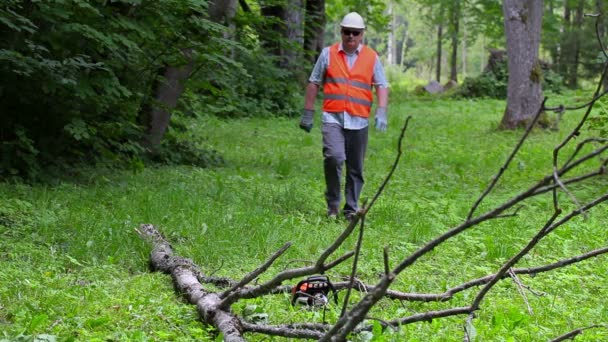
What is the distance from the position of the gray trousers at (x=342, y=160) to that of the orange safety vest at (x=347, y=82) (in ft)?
0.77

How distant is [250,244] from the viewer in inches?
256

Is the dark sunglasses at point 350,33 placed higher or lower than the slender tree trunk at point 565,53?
higher

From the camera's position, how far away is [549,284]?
18.2 ft

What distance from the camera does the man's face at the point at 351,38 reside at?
27.1 feet

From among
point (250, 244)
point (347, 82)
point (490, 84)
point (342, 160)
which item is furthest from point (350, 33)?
point (490, 84)

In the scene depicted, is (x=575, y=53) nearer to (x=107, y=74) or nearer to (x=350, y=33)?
(x=350, y=33)

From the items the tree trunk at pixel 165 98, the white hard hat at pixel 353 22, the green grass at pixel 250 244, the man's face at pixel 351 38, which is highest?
the white hard hat at pixel 353 22

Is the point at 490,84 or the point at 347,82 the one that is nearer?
the point at 347,82

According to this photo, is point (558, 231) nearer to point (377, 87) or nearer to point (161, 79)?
point (377, 87)

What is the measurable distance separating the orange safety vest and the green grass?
1.16 meters

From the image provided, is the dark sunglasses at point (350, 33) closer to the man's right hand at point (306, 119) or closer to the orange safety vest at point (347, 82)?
the orange safety vest at point (347, 82)

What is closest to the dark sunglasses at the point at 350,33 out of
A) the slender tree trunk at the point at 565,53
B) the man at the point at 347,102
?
Result: the man at the point at 347,102

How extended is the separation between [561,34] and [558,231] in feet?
102

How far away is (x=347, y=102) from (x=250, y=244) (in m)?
2.51
